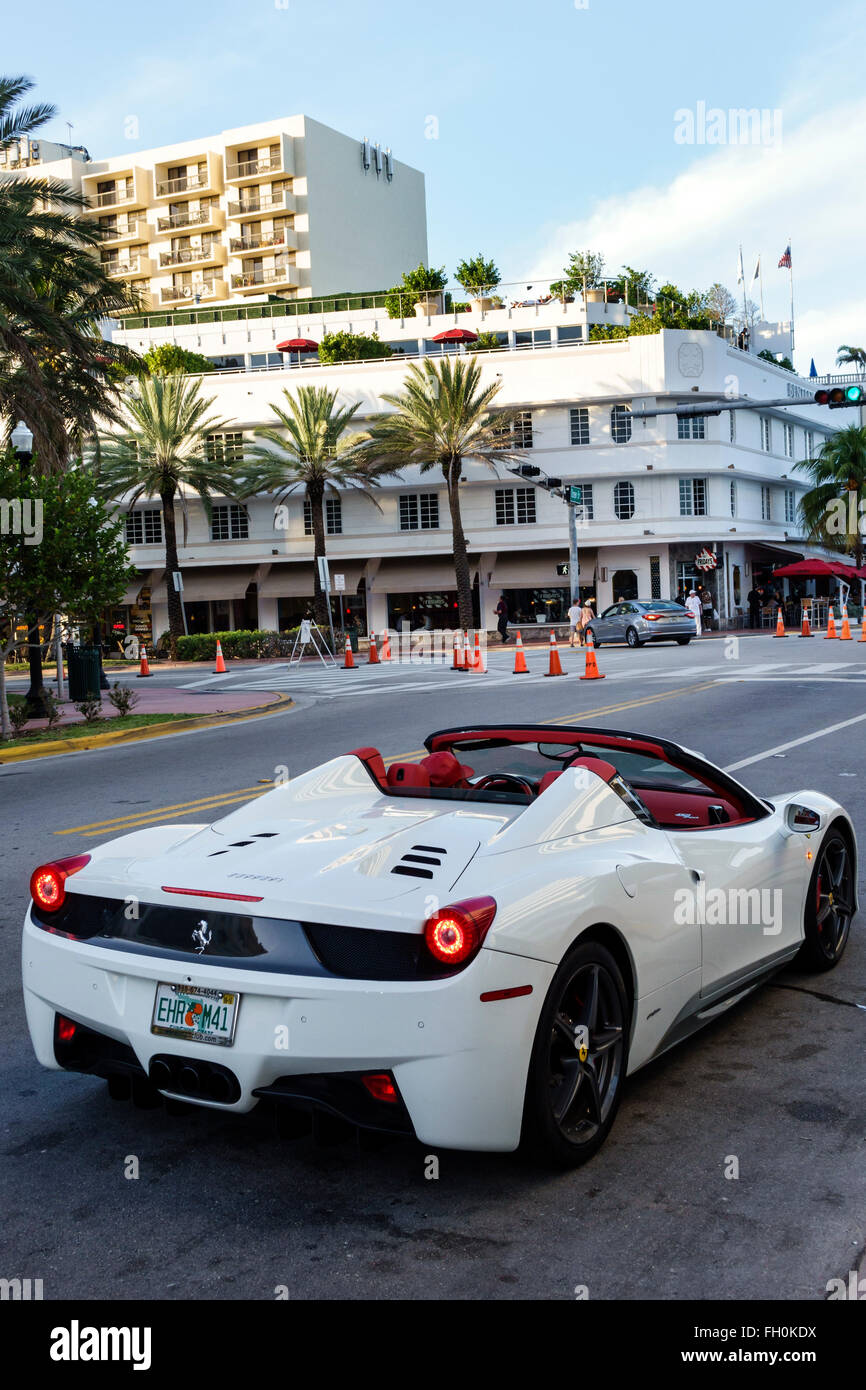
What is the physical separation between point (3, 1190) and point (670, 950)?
7.19ft

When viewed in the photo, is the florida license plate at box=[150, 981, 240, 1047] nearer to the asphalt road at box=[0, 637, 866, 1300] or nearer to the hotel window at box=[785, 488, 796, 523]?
the asphalt road at box=[0, 637, 866, 1300]

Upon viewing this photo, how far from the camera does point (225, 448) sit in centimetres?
5959

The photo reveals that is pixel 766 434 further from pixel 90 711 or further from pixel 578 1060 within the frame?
pixel 578 1060

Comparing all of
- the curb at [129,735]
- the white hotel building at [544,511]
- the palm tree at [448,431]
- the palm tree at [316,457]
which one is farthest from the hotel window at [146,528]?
the curb at [129,735]

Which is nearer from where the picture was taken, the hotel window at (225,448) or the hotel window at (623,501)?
the hotel window at (225,448)

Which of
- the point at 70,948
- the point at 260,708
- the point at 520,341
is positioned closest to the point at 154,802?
the point at 70,948

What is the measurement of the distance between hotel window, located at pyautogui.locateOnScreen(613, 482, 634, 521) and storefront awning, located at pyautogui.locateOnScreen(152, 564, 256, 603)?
18058mm

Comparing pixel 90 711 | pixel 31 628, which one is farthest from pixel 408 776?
pixel 90 711

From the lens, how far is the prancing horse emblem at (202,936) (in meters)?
3.63

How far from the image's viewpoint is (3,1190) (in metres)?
3.66

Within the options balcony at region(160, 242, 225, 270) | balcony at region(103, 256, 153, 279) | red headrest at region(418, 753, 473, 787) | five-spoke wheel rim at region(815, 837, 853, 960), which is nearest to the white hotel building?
balcony at region(160, 242, 225, 270)

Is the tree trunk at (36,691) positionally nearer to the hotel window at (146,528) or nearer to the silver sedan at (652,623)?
the silver sedan at (652,623)

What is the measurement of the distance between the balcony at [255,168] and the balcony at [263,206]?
4.22 feet

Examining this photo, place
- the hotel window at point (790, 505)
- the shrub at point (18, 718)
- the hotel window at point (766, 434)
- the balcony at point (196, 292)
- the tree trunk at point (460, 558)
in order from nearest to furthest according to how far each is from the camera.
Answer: the shrub at point (18, 718) → the tree trunk at point (460, 558) → the hotel window at point (766, 434) → the hotel window at point (790, 505) → the balcony at point (196, 292)
